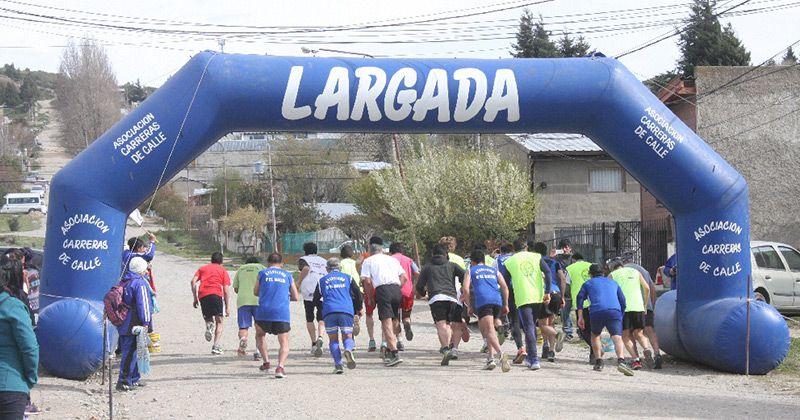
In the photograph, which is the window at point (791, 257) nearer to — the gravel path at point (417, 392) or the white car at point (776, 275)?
the white car at point (776, 275)

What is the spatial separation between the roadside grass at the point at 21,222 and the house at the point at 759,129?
45.2m

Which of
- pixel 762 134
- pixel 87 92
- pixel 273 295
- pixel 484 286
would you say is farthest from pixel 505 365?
pixel 87 92

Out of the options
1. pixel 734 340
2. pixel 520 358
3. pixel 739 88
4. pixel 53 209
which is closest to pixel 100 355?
pixel 53 209

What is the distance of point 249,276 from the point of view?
1503 cm

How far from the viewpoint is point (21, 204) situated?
2928 inches

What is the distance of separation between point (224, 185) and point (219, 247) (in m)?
5.52

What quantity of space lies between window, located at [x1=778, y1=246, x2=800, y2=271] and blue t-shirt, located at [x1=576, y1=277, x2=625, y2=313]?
8610 mm

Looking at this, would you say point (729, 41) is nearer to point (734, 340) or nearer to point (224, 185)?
point (224, 185)

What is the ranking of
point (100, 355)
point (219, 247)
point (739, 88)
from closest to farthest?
point (100, 355)
point (739, 88)
point (219, 247)

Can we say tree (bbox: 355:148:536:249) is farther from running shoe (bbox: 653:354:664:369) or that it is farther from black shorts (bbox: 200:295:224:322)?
running shoe (bbox: 653:354:664:369)

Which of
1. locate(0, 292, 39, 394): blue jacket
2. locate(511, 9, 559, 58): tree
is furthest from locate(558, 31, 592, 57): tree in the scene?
locate(0, 292, 39, 394): blue jacket

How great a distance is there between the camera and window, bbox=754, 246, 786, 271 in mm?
20969

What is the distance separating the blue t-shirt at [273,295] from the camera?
13.3 meters

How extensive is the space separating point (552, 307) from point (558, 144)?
25.6m
